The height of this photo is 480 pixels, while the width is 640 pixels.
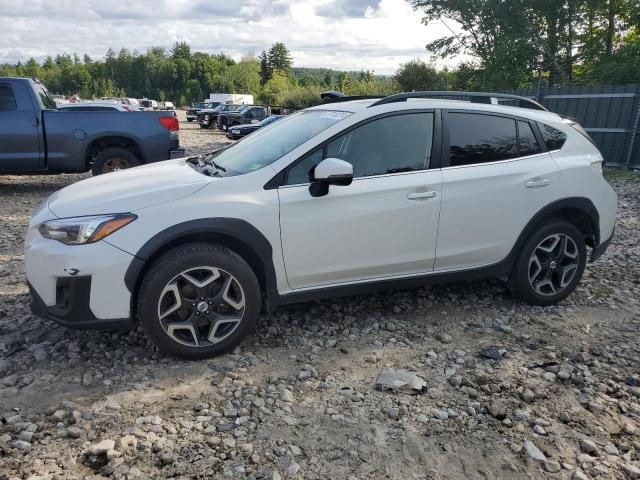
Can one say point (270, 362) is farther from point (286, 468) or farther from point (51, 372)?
point (51, 372)

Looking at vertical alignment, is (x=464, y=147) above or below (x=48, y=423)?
above

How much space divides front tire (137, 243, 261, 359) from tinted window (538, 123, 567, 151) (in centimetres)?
270

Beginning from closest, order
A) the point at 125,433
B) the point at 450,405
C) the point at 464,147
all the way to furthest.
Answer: the point at 125,433 → the point at 450,405 → the point at 464,147

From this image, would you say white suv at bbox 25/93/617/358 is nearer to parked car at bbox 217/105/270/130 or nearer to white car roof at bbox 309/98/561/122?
white car roof at bbox 309/98/561/122

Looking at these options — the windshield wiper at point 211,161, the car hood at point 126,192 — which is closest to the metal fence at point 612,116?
the windshield wiper at point 211,161

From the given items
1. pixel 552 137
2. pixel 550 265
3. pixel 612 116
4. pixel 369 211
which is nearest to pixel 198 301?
pixel 369 211

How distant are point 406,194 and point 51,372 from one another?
261cm

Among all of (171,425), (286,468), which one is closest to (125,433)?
(171,425)

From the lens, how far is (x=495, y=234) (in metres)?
4.02

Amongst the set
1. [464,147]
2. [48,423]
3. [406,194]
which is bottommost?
[48,423]

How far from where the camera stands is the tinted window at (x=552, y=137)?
426 cm

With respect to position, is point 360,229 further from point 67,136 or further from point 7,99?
point 7,99

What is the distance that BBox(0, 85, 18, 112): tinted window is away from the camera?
8438mm

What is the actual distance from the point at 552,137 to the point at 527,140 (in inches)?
10.4
